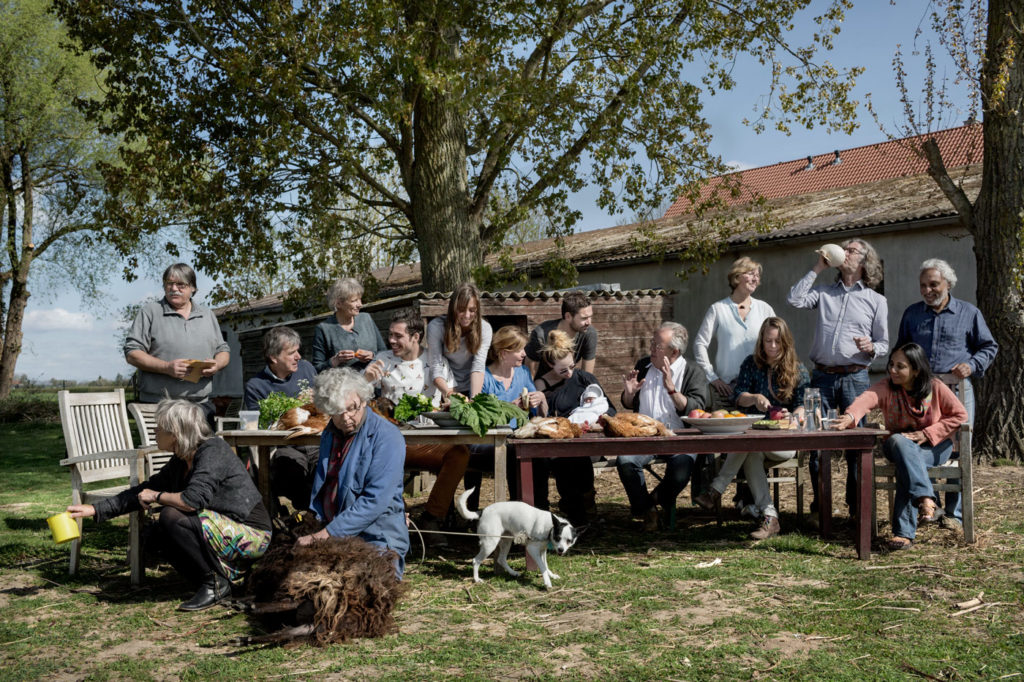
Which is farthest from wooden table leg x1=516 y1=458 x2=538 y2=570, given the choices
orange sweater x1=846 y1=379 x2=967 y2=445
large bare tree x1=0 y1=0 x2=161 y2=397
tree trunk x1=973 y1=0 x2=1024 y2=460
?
large bare tree x1=0 y1=0 x2=161 y2=397

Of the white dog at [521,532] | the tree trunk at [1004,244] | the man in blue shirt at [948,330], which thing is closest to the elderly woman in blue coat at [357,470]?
the white dog at [521,532]

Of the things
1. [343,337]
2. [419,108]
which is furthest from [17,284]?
[343,337]

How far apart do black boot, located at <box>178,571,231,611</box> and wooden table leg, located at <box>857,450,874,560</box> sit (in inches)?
147

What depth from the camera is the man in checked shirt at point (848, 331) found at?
686 cm

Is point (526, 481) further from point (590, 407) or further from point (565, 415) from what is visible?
point (565, 415)

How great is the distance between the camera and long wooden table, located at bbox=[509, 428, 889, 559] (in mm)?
5574

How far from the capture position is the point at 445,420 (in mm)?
5762

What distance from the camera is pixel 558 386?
23.4 ft

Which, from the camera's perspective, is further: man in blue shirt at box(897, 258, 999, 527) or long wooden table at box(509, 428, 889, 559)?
man in blue shirt at box(897, 258, 999, 527)

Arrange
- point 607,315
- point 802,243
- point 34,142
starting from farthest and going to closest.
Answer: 1. point 34,142
2. point 802,243
3. point 607,315

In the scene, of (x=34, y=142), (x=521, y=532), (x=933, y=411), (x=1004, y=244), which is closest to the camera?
(x=521, y=532)

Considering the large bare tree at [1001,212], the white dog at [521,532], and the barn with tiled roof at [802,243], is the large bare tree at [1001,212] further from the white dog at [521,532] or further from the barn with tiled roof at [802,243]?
the white dog at [521,532]

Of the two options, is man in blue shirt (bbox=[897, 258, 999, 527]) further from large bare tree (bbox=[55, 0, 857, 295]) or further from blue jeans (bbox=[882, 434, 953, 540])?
large bare tree (bbox=[55, 0, 857, 295])

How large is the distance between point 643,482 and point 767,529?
0.95 meters
